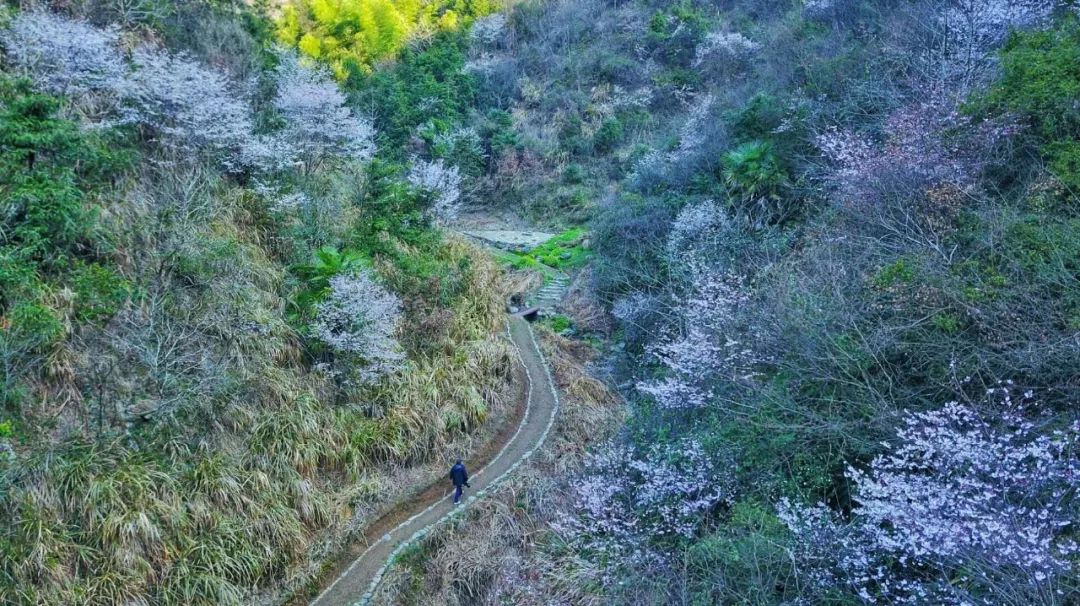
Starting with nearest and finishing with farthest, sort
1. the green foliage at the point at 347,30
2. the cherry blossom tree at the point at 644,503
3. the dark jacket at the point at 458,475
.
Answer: the cherry blossom tree at the point at 644,503 → the dark jacket at the point at 458,475 → the green foliage at the point at 347,30

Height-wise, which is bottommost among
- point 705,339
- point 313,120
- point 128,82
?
point 705,339

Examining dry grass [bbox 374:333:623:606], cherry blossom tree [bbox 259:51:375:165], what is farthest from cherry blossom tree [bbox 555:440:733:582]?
cherry blossom tree [bbox 259:51:375:165]

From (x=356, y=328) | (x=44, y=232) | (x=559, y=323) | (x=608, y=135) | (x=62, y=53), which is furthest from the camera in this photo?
(x=608, y=135)

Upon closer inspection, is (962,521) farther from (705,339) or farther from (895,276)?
(705,339)

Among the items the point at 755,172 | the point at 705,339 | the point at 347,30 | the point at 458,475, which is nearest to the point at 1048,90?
the point at 705,339

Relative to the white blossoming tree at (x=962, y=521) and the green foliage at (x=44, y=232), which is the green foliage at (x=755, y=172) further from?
the green foliage at (x=44, y=232)

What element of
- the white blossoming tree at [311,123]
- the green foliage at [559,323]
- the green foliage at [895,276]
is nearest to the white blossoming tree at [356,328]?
the white blossoming tree at [311,123]
